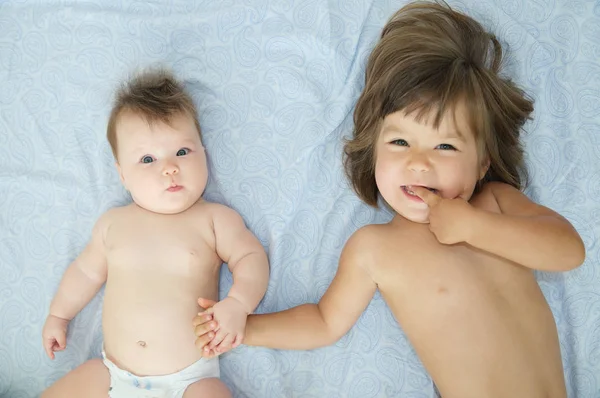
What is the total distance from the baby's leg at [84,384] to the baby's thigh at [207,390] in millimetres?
266

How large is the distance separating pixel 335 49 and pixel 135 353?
1.20 m

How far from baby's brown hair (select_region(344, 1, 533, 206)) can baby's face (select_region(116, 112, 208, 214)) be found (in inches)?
20.9

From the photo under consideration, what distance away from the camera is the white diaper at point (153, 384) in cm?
187

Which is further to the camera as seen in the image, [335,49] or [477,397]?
[335,49]

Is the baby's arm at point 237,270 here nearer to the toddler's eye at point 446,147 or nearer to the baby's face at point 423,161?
the baby's face at point 423,161

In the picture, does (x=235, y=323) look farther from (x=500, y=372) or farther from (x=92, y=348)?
(x=500, y=372)

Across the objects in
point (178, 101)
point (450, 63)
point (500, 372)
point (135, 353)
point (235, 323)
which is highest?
point (450, 63)

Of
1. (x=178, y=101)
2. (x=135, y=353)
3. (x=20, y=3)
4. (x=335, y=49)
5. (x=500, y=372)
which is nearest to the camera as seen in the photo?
(x=500, y=372)

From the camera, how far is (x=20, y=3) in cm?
235

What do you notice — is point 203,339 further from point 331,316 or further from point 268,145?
point 268,145

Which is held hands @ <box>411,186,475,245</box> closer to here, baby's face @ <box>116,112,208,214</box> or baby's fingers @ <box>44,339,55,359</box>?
baby's face @ <box>116,112,208,214</box>

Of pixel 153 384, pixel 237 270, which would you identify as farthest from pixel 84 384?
pixel 237 270

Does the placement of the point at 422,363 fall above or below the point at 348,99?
below

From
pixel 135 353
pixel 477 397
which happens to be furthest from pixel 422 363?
pixel 135 353
